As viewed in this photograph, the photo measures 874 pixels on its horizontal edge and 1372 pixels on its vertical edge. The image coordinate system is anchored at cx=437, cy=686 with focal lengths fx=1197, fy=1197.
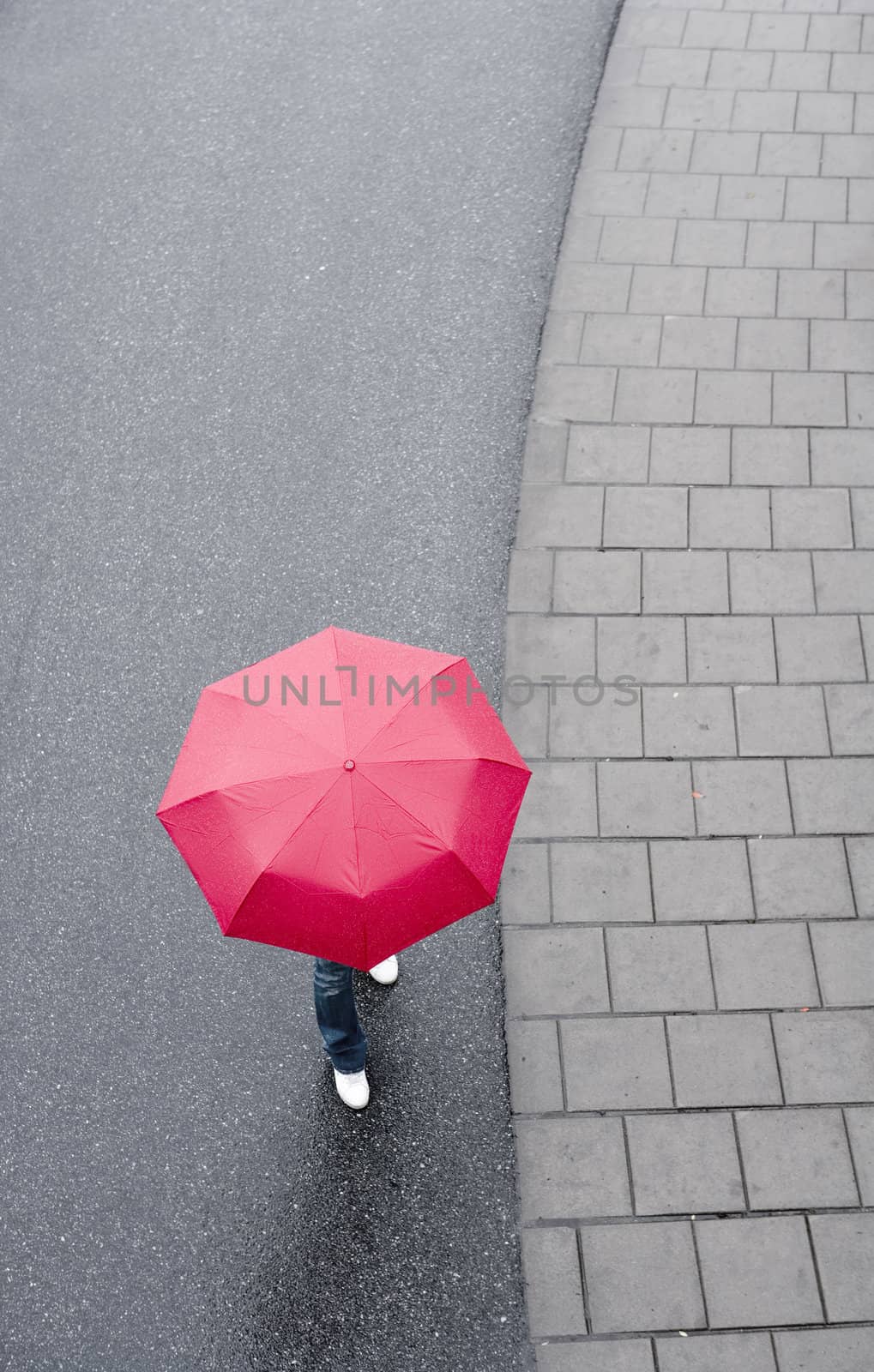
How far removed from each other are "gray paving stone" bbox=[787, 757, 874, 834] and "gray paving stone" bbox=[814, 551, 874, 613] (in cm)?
70

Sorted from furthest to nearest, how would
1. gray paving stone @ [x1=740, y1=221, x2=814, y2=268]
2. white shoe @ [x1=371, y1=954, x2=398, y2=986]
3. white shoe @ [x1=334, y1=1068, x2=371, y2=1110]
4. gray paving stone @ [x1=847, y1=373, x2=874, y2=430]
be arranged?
gray paving stone @ [x1=740, y1=221, x2=814, y2=268] < gray paving stone @ [x1=847, y1=373, x2=874, y2=430] < white shoe @ [x1=371, y1=954, x2=398, y2=986] < white shoe @ [x1=334, y1=1068, x2=371, y2=1110]

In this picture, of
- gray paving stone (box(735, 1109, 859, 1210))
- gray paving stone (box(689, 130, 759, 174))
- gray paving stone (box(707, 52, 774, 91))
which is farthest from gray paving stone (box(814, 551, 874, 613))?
gray paving stone (box(707, 52, 774, 91))

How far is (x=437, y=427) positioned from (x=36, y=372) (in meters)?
1.95

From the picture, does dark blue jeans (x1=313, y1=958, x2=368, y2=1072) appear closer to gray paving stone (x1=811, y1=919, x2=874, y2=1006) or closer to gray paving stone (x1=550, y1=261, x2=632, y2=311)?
gray paving stone (x1=811, y1=919, x2=874, y2=1006)

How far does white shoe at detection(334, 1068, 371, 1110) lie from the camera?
3818mm

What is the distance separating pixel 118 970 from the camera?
4113mm

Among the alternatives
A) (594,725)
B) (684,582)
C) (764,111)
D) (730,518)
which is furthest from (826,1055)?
(764,111)

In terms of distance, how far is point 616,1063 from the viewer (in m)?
3.94

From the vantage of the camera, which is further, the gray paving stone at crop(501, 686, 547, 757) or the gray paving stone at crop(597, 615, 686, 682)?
the gray paving stone at crop(597, 615, 686, 682)

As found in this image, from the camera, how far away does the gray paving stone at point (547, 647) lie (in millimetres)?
4730

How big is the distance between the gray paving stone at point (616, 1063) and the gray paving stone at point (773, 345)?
3.12m

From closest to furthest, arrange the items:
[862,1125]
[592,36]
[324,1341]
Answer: [324,1341]
[862,1125]
[592,36]

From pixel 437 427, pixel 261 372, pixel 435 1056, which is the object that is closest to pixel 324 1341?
pixel 435 1056

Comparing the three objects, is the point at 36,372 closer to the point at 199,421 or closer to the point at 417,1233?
the point at 199,421
